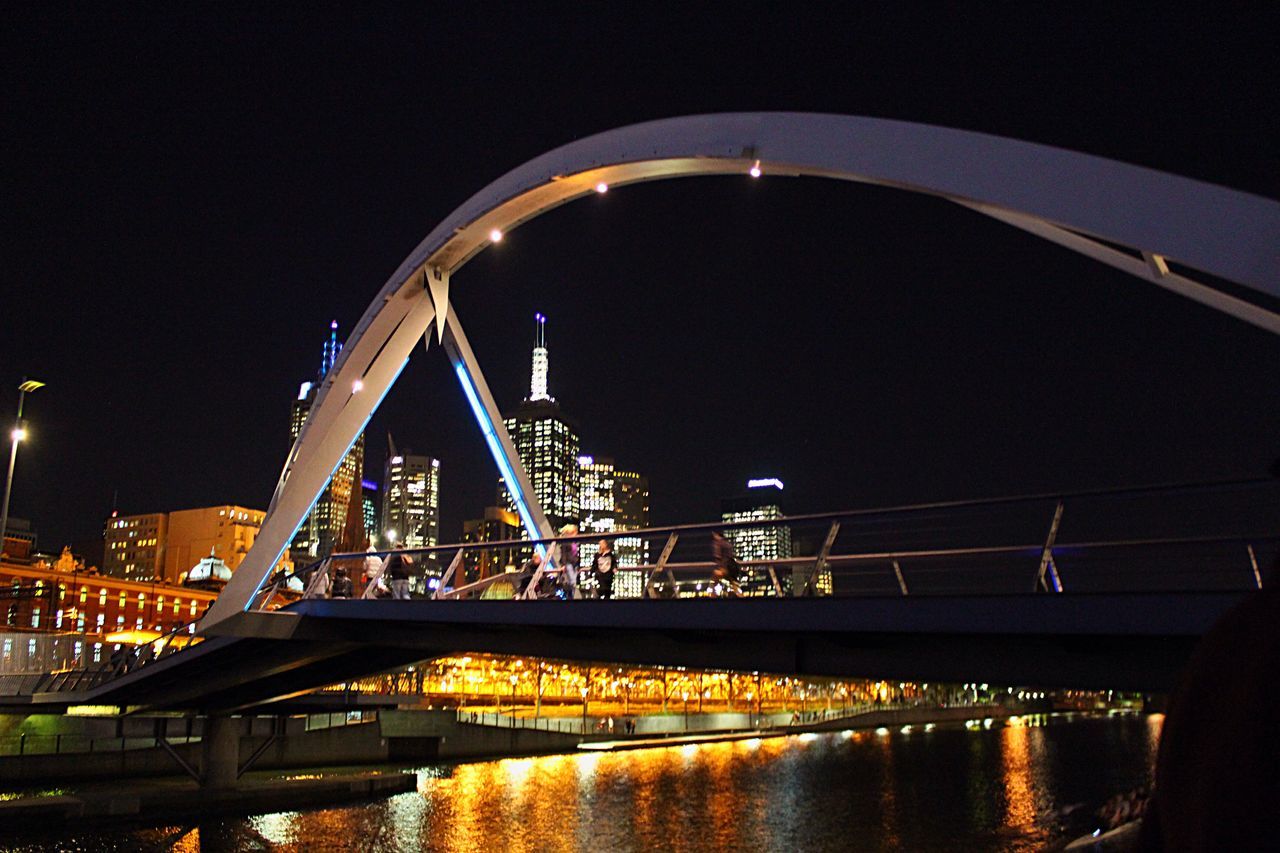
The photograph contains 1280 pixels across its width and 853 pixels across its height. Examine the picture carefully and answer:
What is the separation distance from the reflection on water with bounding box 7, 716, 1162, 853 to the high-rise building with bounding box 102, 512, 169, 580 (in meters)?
124

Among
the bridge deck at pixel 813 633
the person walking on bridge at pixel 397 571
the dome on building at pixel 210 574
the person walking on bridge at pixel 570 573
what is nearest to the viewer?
the bridge deck at pixel 813 633

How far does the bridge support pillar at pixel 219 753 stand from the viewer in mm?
30531

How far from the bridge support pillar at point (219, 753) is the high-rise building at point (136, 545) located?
5415 inches

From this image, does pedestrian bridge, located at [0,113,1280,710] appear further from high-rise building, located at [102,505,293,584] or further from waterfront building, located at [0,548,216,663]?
high-rise building, located at [102,505,293,584]

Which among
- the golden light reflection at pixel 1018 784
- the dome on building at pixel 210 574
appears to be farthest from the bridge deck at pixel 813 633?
the dome on building at pixel 210 574

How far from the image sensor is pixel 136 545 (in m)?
160

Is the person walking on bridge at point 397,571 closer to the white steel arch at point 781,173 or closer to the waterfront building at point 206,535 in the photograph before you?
the white steel arch at point 781,173

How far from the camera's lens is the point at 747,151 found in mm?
15609

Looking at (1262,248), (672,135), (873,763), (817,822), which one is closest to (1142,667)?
(1262,248)

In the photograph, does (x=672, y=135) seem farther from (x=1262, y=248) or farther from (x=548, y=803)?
(x=548, y=803)

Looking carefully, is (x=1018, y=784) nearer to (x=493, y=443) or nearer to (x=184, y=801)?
(x=493, y=443)

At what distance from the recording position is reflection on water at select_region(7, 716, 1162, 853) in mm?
26719

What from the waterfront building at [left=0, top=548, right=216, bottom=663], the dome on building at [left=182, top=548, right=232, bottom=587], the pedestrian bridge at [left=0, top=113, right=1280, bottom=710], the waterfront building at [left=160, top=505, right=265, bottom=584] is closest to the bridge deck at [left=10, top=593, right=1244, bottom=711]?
the pedestrian bridge at [left=0, top=113, right=1280, bottom=710]

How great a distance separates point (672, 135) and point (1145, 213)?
957 cm
